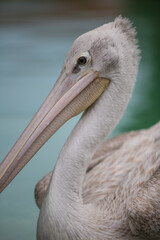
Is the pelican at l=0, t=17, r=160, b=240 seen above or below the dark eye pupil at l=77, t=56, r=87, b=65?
below

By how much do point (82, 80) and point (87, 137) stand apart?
0.28 meters

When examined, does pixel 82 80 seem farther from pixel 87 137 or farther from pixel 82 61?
pixel 87 137

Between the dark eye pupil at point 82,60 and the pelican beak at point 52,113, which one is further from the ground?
the dark eye pupil at point 82,60

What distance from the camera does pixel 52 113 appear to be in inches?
89.4

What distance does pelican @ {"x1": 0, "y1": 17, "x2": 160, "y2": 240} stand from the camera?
2.25m

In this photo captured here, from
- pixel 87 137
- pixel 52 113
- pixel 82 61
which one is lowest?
pixel 87 137

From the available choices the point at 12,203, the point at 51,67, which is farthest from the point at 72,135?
the point at 51,67

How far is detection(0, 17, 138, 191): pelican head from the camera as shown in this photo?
2.26 metres

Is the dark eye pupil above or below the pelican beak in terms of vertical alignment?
above

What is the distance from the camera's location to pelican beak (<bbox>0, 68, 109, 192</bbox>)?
226cm

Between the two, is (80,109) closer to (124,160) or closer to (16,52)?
(124,160)

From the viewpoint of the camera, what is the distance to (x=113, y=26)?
2311 mm

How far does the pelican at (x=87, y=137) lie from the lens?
7.39 ft

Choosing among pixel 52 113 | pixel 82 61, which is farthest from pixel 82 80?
pixel 52 113
